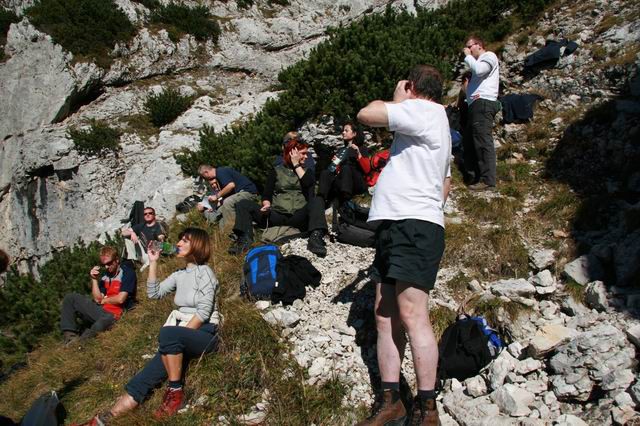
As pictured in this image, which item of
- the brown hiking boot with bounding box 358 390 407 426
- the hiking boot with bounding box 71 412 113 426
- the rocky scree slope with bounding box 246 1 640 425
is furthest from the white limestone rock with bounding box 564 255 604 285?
the hiking boot with bounding box 71 412 113 426

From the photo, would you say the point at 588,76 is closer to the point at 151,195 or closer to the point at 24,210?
the point at 151,195

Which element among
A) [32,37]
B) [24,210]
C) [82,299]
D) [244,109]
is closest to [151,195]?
[244,109]

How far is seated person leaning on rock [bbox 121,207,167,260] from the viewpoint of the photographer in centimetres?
839

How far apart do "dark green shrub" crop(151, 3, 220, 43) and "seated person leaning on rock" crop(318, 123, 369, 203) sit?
11075 mm

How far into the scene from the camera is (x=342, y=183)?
633 cm

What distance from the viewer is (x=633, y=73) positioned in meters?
7.07

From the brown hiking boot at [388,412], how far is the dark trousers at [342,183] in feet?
12.1

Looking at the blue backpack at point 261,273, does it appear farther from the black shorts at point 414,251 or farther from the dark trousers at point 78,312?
the dark trousers at point 78,312

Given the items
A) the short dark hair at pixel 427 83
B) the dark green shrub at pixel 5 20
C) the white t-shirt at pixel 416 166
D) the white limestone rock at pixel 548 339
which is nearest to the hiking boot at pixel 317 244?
the white t-shirt at pixel 416 166

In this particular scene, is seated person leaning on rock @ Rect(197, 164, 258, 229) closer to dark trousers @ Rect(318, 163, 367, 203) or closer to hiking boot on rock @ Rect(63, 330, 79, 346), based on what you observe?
dark trousers @ Rect(318, 163, 367, 203)

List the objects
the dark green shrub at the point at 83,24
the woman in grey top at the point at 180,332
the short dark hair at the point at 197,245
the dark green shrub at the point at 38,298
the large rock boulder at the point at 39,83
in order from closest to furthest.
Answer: the woman in grey top at the point at 180,332, the short dark hair at the point at 197,245, the dark green shrub at the point at 38,298, the large rock boulder at the point at 39,83, the dark green shrub at the point at 83,24

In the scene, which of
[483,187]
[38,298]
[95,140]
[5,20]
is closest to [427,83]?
[483,187]

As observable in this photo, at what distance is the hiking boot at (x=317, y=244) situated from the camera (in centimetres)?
570

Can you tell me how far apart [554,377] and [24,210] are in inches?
576
